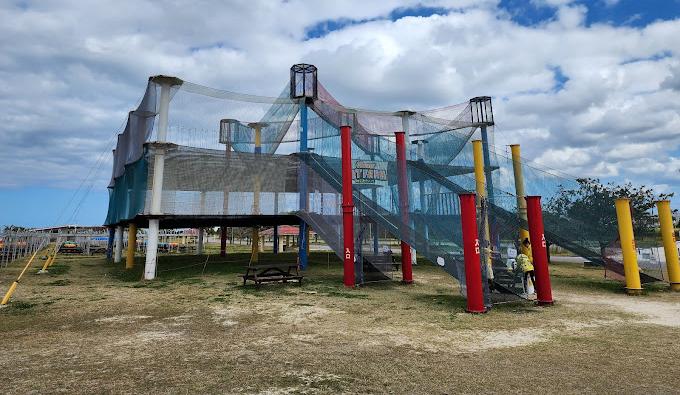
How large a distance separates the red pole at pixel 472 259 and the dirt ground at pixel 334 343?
43cm

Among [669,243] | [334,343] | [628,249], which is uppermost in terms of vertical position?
[669,243]

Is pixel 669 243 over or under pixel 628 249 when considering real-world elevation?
over

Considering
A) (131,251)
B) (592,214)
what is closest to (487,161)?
(592,214)

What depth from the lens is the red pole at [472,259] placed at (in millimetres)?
9312

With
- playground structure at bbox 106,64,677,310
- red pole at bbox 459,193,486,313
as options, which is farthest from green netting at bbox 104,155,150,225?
red pole at bbox 459,193,486,313

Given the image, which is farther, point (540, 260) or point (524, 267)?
point (524, 267)

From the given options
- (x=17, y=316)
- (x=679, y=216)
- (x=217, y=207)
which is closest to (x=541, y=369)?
(x=17, y=316)

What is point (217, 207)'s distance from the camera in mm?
18109

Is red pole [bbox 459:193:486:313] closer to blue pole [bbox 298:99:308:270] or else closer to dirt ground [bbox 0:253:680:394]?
dirt ground [bbox 0:253:680:394]

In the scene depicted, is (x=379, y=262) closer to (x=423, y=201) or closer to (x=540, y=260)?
(x=423, y=201)

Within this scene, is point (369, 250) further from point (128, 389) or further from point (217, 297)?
point (128, 389)

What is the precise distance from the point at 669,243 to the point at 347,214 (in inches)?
406

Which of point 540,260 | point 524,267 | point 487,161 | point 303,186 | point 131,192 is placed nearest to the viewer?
point 540,260

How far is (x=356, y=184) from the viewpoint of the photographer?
1681cm
